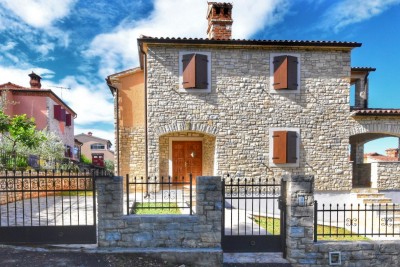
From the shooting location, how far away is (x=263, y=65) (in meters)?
9.60

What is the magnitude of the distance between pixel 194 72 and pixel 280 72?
11.5 feet

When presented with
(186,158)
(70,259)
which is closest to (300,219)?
(70,259)

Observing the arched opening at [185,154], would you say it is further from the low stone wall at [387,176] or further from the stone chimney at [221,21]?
the low stone wall at [387,176]

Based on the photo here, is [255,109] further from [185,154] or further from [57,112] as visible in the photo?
[57,112]

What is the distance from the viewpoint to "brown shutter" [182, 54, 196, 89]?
9.15 meters

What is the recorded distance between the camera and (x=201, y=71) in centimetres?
925

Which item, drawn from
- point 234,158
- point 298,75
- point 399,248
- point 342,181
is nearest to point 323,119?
point 298,75

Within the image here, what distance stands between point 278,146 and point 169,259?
659 cm

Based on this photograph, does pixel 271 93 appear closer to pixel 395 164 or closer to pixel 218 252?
pixel 395 164

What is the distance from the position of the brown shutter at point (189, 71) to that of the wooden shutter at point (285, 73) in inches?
132

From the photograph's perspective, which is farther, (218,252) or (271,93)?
(271,93)

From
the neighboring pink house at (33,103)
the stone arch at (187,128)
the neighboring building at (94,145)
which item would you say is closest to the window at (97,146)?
the neighboring building at (94,145)

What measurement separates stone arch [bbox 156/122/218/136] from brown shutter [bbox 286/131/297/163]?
298 cm

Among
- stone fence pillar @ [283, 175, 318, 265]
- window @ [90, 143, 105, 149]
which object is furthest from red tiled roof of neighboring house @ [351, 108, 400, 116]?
window @ [90, 143, 105, 149]
